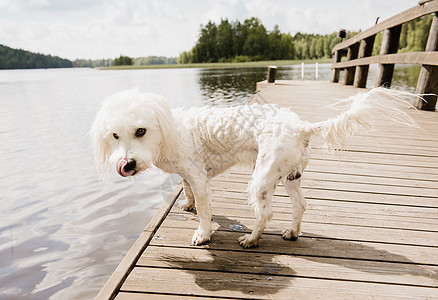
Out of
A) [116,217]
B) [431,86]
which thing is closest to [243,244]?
[116,217]

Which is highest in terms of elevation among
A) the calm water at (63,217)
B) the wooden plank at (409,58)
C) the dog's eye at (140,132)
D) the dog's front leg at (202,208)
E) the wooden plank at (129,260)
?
the wooden plank at (409,58)

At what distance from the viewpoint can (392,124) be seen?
6.14m

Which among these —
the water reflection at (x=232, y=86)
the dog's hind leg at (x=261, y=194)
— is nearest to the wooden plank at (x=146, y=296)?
the dog's hind leg at (x=261, y=194)

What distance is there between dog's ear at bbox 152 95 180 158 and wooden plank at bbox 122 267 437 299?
950mm

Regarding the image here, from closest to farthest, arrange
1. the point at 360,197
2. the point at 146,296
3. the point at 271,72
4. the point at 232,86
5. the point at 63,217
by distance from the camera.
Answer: the point at 146,296 → the point at 360,197 → the point at 63,217 → the point at 271,72 → the point at 232,86

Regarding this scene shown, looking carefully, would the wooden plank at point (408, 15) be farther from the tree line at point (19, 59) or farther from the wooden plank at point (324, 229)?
the tree line at point (19, 59)

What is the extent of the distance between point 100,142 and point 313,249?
1943 millimetres

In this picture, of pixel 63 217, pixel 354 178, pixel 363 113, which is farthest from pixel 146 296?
pixel 63 217

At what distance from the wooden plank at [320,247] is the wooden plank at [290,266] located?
57 millimetres

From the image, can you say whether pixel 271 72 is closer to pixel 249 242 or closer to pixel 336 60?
pixel 336 60

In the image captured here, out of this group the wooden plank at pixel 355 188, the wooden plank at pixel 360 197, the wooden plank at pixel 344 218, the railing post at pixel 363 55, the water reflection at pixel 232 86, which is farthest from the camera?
the water reflection at pixel 232 86

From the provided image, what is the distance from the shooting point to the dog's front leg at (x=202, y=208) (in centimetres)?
242

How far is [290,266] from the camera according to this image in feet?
7.03

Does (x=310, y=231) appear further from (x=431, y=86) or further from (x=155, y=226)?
(x=431, y=86)
